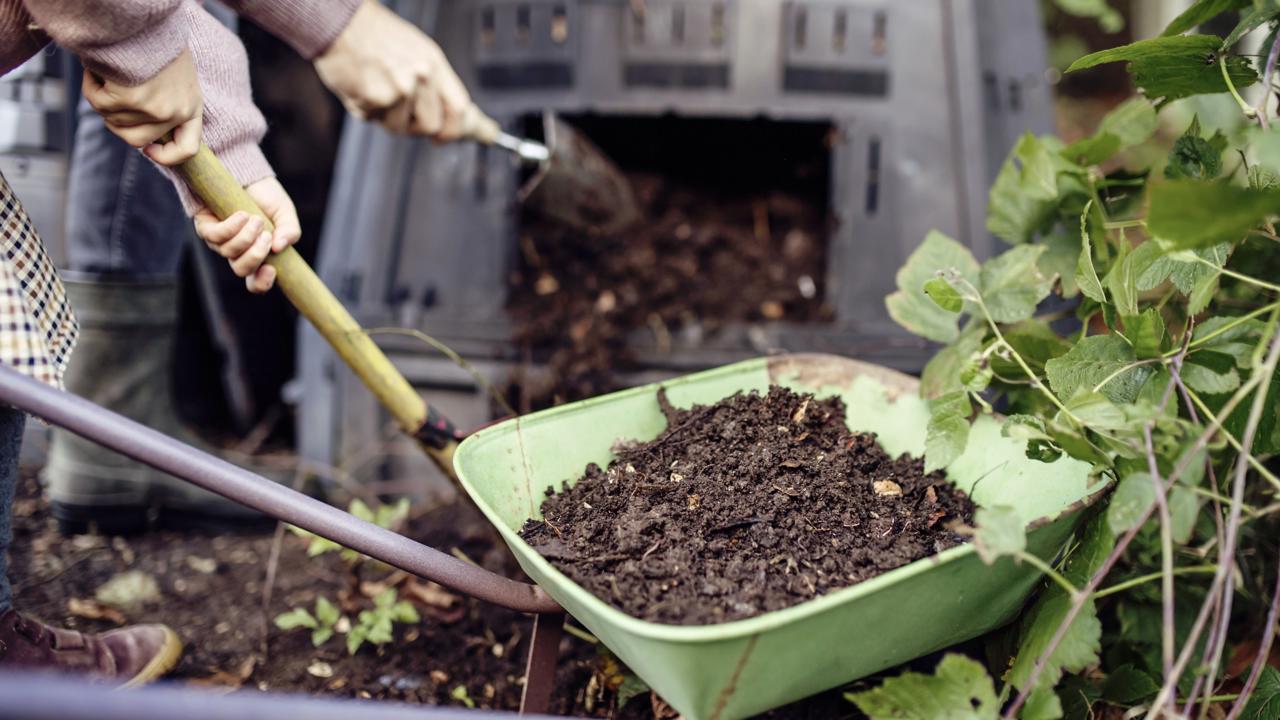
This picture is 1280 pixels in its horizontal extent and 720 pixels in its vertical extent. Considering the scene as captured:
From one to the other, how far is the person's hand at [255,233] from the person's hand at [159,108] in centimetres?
10

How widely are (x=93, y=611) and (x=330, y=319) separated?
2.87ft

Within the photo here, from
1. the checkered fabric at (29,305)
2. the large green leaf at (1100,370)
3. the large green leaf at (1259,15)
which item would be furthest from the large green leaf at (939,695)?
the checkered fabric at (29,305)

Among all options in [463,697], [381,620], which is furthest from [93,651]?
[463,697]

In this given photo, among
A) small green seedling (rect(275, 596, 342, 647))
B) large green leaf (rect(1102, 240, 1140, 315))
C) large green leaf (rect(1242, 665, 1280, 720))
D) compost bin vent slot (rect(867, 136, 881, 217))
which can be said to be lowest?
small green seedling (rect(275, 596, 342, 647))

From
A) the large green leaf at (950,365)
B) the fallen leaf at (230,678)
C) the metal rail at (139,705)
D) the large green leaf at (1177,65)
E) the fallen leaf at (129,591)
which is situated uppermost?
the large green leaf at (1177,65)

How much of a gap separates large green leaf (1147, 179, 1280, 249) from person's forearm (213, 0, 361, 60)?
1330mm

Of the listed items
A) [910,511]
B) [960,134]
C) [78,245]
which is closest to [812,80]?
[960,134]

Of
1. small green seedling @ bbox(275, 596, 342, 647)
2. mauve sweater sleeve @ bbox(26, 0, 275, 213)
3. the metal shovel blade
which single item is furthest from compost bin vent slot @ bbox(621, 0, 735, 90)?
small green seedling @ bbox(275, 596, 342, 647)

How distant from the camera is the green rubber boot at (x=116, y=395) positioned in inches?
73.8

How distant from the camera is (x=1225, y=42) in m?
1.08

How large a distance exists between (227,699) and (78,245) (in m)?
1.56

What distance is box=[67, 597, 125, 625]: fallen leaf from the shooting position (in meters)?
1.68

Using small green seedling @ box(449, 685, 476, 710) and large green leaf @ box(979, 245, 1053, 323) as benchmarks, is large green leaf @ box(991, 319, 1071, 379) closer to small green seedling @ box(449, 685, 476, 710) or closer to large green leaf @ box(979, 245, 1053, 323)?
large green leaf @ box(979, 245, 1053, 323)

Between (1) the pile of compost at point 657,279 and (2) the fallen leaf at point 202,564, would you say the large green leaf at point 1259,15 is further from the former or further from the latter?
(2) the fallen leaf at point 202,564
